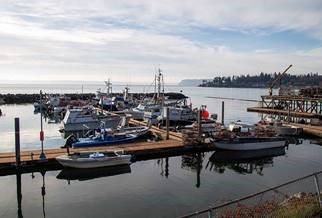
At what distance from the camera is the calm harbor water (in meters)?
17.9

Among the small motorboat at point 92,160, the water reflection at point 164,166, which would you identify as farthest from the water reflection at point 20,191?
the water reflection at point 164,166

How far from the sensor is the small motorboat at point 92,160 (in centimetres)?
2369

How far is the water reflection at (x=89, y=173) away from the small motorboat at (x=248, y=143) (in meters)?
9.52

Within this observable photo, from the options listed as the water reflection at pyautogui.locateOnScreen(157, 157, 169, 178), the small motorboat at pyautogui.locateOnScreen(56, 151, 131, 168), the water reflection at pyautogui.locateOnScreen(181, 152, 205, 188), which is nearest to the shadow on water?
the small motorboat at pyautogui.locateOnScreen(56, 151, 131, 168)

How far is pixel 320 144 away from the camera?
3594 cm

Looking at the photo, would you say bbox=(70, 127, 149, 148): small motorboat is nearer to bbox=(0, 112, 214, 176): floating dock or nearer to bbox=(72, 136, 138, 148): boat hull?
bbox=(72, 136, 138, 148): boat hull

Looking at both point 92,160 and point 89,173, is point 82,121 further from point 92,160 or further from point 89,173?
point 89,173

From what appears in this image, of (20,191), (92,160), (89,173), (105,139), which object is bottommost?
(20,191)

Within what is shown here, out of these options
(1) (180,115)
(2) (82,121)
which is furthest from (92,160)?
(1) (180,115)

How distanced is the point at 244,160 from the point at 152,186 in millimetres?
10111

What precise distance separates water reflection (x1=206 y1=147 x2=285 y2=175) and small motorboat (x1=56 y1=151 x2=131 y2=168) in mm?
6309

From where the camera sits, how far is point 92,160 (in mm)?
23922

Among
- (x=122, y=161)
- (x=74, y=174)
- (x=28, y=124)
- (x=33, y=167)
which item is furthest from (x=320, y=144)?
(x=28, y=124)

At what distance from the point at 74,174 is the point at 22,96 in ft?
287
